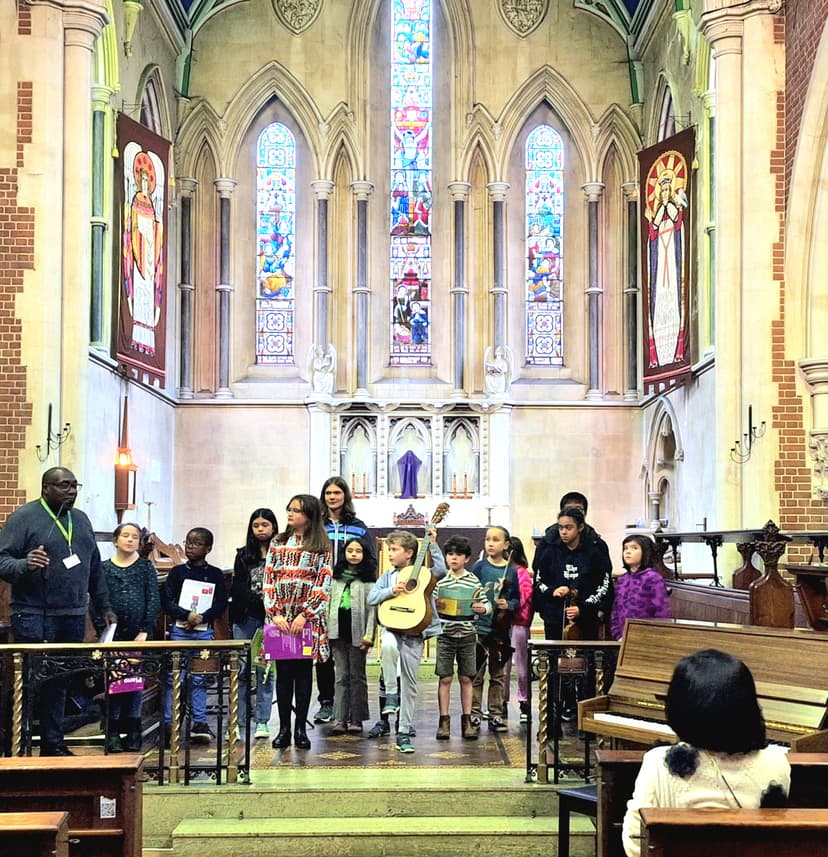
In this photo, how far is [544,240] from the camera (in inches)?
746

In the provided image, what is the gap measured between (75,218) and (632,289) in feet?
29.6

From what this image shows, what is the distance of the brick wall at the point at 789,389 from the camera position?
11016mm

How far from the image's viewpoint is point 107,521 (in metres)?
14.5

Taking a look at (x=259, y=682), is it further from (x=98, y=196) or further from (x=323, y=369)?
(x=323, y=369)

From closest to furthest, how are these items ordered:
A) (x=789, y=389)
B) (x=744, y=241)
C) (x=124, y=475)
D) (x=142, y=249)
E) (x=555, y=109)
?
(x=789, y=389)
(x=744, y=241)
(x=124, y=475)
(x=142, y=249)
(x=555, y=109)

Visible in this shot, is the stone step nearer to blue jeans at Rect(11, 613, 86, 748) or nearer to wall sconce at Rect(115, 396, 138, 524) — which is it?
blue jeans at Rect(11, 613, 86, 748)

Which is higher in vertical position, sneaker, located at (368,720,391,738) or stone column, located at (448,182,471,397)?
stone column, located at (448,182,471,397)

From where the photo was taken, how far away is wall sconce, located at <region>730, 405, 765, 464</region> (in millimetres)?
11102

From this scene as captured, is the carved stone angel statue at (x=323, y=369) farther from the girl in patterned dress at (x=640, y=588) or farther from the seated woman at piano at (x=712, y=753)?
the seated woman at piano at (x=712, y=753)

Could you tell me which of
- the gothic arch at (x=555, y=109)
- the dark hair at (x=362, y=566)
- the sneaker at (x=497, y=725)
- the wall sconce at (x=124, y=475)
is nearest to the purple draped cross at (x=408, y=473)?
the wall sconce at (x=124, y=475)

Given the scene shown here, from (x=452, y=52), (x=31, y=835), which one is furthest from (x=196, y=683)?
(x=452, y=52)

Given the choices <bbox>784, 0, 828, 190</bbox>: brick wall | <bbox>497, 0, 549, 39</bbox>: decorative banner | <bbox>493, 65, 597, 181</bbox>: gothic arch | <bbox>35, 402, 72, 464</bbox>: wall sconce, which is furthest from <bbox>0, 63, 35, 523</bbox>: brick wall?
<bbox>497, 0, 549, 39</bbox>: decorative banner

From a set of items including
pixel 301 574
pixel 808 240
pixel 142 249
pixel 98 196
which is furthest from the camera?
pixel 142 249

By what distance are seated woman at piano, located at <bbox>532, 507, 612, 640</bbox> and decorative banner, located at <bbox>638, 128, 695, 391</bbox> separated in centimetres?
795
